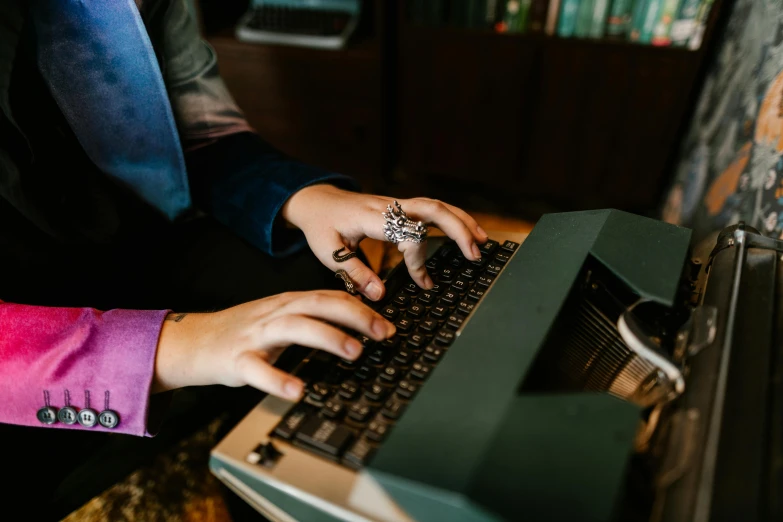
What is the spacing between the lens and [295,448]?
1.40 ft

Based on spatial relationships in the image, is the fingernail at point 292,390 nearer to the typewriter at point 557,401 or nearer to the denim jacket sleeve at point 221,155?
the typewriter at point 557,401

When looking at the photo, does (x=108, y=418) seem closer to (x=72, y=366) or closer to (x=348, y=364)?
(x=72, y=366)

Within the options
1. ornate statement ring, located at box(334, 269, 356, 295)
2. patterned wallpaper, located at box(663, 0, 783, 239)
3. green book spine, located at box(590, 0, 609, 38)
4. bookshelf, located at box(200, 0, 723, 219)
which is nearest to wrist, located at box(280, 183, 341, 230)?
ornate statement ring, located at box(334, 269, 356, 295)

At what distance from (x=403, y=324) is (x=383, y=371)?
0.08 m

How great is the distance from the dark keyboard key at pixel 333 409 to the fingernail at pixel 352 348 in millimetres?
44

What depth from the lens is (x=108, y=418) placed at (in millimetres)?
523

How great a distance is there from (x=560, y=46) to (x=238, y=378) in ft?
4.65

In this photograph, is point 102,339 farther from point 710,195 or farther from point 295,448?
point 710,195

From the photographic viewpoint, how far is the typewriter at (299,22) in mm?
1708

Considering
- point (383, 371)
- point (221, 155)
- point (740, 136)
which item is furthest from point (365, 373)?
point (740, 136)

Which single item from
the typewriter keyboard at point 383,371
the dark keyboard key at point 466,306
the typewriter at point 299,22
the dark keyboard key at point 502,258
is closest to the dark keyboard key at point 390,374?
the typewriter keyboard at point 383,371

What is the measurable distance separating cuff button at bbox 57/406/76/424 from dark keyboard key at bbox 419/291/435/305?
381 millimetres

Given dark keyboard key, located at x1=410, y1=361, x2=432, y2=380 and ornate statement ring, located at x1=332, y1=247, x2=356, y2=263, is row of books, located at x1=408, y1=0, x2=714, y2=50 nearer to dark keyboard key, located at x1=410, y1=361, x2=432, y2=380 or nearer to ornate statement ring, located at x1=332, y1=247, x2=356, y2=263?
ornate statement ring, located at x1=332, y1=247, x2=356, y2=263

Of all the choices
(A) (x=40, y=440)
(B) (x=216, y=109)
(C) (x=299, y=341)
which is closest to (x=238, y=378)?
(C) (x=299, y=341)
